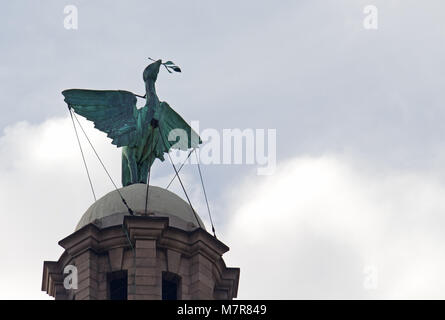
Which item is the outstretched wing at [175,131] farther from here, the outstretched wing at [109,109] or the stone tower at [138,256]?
the stone tower at [138,256]

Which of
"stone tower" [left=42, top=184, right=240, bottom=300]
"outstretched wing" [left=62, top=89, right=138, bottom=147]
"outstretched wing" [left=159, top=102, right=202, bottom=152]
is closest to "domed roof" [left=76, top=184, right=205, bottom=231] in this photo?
"stone tower" [left=42, top=184, right=240, bottom=300]

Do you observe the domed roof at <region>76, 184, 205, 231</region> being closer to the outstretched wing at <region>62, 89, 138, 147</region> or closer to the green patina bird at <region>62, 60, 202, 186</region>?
the green patina bird at <region>62, 60, 202, 186</region>

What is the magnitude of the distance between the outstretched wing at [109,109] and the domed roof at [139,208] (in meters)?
3.41

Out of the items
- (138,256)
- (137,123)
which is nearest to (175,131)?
(137,123)

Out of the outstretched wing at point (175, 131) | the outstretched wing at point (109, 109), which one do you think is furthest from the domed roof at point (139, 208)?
the outstretched wing at point (175, 131)

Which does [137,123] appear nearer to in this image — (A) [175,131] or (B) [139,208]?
(A) [175,131]

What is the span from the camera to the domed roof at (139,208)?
79.8m

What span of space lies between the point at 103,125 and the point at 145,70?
2816 mm

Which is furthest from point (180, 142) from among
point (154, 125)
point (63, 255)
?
point (63, 255)

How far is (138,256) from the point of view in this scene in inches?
3076

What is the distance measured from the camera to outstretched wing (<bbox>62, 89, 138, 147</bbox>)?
275 feet
